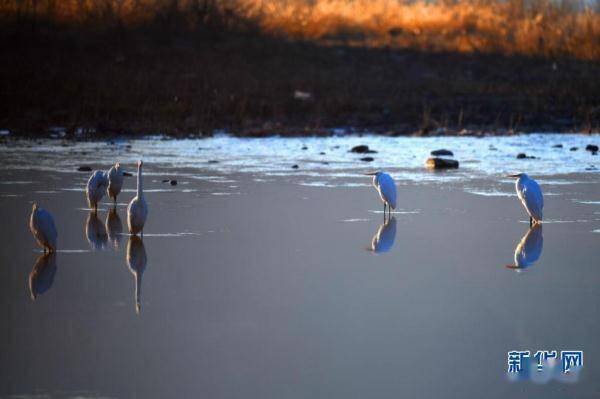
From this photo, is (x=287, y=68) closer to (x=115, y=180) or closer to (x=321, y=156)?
(x=321, y=156)

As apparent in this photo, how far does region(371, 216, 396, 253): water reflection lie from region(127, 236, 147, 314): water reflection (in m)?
1.95

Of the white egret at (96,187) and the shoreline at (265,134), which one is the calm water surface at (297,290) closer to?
the white egret at (96,187)

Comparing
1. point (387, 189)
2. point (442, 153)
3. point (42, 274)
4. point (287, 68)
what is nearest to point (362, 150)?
point (442, 153)

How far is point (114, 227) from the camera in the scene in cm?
1103

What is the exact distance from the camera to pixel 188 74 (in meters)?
26.0

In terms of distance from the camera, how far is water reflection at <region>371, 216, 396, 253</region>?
9.84m

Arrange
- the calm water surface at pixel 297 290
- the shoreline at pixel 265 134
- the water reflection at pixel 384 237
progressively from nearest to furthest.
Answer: the calm water surface at pixel 297 290
the water reflection at pixel 384 237
the shoreline at pixel 265 134

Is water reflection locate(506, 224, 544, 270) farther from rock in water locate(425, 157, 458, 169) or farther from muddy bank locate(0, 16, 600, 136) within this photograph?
muddy bank locate(0, 16, 600, 136)

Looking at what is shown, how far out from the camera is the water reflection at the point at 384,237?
32.3 feet

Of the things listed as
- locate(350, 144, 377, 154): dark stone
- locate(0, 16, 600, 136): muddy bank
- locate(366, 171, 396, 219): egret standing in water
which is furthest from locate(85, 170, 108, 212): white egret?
locate(0, 16, 600, 136): muddy bank

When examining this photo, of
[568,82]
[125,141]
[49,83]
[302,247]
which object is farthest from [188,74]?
[302,247]

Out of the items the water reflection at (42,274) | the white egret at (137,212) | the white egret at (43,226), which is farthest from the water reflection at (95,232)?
the water reflection at (42,274)

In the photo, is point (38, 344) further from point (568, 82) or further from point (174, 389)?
point (568, 82)

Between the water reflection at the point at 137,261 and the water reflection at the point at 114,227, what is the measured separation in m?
0.12
